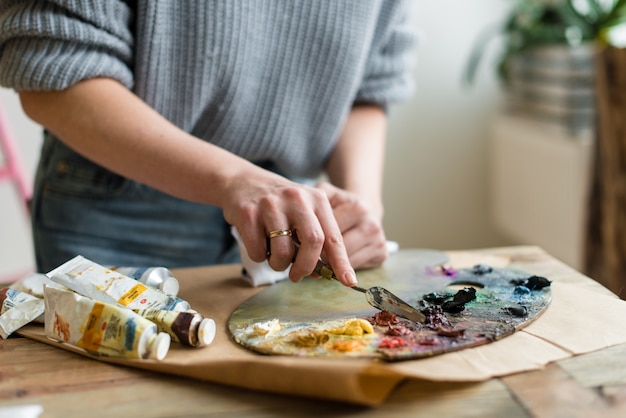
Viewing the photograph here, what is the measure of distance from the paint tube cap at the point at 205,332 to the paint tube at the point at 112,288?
5 cm

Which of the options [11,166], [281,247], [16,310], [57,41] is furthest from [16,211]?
[281,247]

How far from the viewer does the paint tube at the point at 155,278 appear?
71 cm

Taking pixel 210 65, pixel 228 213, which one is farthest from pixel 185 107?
pixel 228 213

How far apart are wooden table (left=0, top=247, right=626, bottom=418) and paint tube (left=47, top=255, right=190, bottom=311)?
0.07 metres

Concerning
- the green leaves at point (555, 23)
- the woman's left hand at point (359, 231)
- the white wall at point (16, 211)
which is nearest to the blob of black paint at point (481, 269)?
the woman's left hand at point (359, 231)

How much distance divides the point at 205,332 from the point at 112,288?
0.10m

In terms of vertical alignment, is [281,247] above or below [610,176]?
above

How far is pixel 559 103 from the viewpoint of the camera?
5.98 feet

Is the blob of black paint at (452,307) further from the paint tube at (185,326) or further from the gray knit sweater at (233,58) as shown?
the gray knit sweater at (233,58)

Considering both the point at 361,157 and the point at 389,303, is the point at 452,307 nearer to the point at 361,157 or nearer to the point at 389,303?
the point at 389,303

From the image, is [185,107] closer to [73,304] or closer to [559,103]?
[73,304]

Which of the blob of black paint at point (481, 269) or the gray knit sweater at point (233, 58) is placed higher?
the gray knit sweater at point (233, 58)

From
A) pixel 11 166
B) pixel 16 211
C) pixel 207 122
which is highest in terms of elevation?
pixel 207 122

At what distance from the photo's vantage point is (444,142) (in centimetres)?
224
